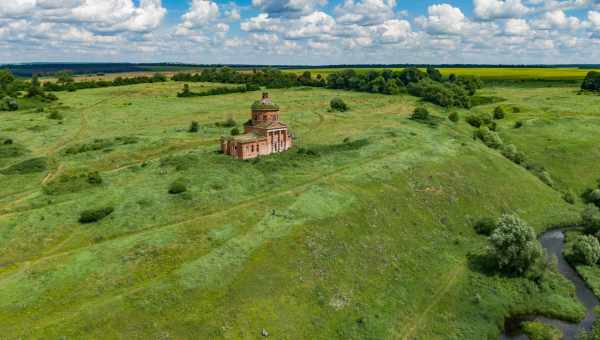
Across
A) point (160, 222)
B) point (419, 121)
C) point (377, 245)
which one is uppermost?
point (419, 121)

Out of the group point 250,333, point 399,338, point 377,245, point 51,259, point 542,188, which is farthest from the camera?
point 542,188

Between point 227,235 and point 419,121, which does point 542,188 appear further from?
point 227,235

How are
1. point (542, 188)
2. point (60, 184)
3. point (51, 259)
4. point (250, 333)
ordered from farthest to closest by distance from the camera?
point (542, 188), point (60, 184), point (51, 259), point (250, 333)

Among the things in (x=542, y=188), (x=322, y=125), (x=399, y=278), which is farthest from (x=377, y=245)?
(x=322, y=125)

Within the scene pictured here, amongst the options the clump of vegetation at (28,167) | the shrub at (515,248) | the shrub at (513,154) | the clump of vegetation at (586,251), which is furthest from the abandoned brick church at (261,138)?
the clump of vegetation at (586,251)

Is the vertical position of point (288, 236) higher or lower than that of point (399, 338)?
higher

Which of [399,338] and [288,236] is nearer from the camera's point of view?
[399,338]

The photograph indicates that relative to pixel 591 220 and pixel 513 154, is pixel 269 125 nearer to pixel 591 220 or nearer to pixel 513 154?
pixel 591 220

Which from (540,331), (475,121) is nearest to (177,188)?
(540,331)
